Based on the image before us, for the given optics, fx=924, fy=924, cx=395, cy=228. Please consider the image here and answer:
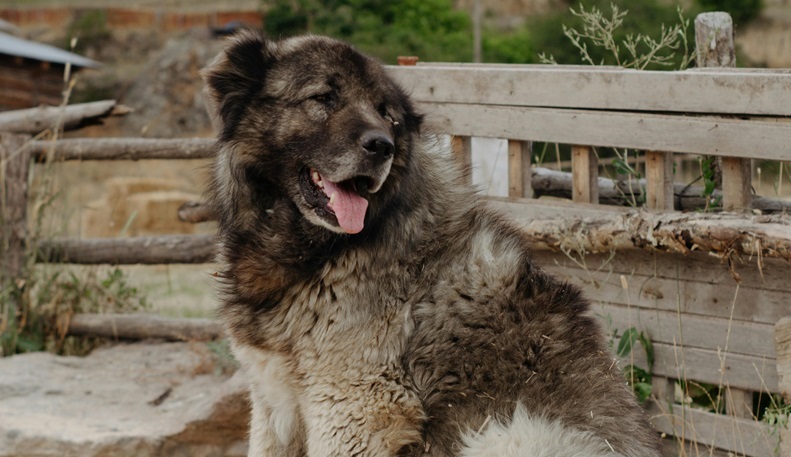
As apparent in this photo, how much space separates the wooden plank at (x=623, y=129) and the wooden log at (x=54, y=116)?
142 inches

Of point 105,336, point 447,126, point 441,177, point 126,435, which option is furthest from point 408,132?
point 105,336

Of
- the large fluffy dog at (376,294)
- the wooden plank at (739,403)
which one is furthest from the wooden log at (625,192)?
the large fluffy dog at (376,294)

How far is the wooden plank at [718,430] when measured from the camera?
4184 millimetres

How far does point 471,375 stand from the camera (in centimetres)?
335

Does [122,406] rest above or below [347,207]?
below

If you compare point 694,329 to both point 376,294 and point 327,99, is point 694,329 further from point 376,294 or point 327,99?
point 327,99

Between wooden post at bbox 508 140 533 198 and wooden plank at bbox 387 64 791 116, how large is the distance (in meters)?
0.27

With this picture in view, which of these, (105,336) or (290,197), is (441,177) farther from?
(105,336)

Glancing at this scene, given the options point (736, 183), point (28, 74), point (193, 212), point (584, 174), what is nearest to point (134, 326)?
point (193, 212)

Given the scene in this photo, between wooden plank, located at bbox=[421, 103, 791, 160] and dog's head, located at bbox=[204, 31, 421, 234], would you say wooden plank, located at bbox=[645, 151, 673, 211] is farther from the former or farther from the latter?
dog's head, located at bbox=[204, 31, 421, 234]

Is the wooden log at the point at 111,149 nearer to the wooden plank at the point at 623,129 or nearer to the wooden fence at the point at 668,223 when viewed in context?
the wooden fence at the point at 668,223

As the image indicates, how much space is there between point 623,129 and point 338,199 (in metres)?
1.76

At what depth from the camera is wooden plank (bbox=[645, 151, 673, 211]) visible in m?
4.53

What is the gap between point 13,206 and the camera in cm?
723
